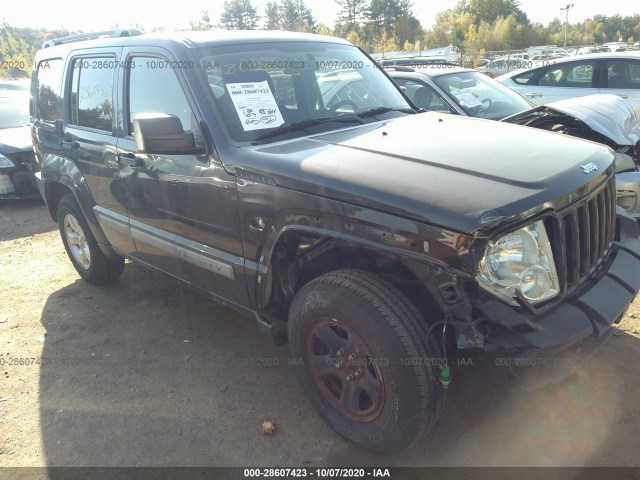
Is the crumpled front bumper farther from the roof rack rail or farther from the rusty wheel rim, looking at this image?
the roof rack rail

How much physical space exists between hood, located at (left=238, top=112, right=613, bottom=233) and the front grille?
0.26 ft

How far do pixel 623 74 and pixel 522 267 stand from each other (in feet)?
23.8

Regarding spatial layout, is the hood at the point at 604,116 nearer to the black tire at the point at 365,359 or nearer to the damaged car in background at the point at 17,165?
the black tire at the point at 365,359

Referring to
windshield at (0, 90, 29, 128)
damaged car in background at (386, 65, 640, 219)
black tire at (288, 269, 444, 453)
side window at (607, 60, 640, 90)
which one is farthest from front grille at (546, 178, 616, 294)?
windshield at (0, 90, 29, 128)

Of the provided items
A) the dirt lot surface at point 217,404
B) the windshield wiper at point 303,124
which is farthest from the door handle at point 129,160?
the dirt lot surface at point 217,404

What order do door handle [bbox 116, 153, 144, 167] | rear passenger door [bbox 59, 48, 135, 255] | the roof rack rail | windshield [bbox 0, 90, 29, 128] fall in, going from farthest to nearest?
windshield [bbox 0, 90, 29, 128] → the roof rack rail → rear passenger door [bbox 59, 48, 135, 255] → door handle [bbox 116, 153, 144, 167]

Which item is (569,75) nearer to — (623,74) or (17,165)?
(623,74)

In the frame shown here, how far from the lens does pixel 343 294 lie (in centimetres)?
232

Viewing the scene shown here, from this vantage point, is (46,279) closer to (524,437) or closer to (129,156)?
(129,156)

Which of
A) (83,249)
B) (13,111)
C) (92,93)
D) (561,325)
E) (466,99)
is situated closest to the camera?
(561,325)

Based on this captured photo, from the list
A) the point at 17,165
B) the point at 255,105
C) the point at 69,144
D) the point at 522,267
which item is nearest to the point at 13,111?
the point at 17,165

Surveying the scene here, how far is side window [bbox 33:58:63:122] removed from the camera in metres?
4.24

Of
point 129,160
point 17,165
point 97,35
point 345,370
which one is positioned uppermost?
point 97,35

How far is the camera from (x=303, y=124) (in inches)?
117
